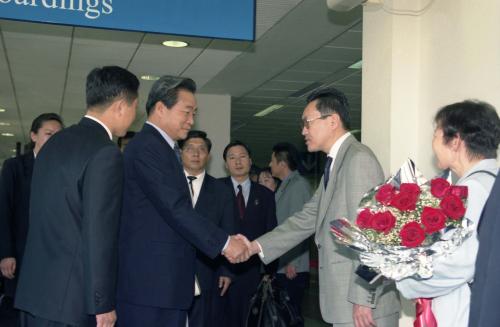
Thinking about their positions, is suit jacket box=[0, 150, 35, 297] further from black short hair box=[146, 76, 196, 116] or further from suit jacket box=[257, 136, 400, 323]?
suit jacket box=[257, 136, 400, 323]

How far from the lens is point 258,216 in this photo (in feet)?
18.5

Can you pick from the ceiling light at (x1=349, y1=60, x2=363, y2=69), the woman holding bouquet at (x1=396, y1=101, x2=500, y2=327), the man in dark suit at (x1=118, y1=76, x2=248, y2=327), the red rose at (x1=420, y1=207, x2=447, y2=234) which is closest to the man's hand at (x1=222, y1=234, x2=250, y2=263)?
the man in dark suit at (x1=118, y1=76, x2=248, y2=327)

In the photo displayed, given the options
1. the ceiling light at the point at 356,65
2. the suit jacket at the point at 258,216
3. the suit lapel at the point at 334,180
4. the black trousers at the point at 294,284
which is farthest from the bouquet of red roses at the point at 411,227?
the ceiling light at the point at 356,65

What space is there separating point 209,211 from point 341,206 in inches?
74.3

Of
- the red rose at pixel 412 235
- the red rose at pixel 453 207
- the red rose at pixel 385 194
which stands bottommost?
the red rose at pixel 412 235

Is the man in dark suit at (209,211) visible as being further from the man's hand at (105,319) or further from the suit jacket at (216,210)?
the man's hand at (105,319)

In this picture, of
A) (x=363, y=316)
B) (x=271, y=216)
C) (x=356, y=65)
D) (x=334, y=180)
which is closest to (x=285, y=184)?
(x=271, y=216)

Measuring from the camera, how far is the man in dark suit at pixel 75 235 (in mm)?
2684

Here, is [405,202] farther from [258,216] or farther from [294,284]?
[294,284]

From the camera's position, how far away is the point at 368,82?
13.9ft

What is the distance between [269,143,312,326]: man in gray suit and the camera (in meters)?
5.75

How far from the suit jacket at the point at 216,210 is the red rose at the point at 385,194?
2.67 metres

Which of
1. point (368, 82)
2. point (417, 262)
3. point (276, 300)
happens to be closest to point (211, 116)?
point (276, 300)

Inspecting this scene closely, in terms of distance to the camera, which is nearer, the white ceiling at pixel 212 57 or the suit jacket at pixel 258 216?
the suit jacket at pixel 258 216
